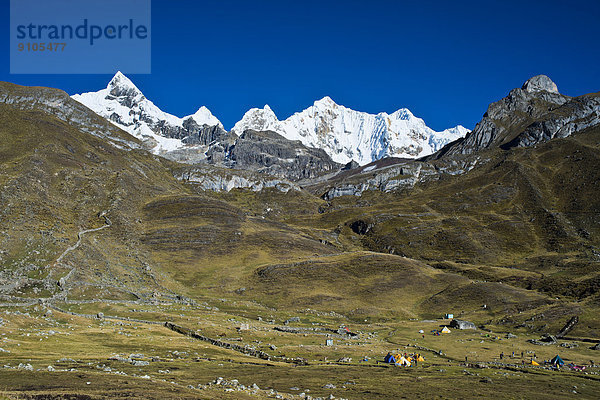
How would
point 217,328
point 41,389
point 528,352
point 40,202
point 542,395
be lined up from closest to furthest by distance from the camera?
point 41,389, point 542,395, point 528,352, point 217,328, point 40,202

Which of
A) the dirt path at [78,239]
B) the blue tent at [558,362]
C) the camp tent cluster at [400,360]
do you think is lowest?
the blue tent at [558,362]

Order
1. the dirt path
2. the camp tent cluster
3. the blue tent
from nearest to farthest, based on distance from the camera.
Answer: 1. the camp tent cluster
2. the blue tent
3. the dirt path

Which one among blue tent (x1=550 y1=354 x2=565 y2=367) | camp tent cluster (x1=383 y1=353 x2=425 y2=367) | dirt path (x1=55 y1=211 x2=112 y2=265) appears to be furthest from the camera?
dirt path (x1=55 y1=211 x2=112 y2=265)

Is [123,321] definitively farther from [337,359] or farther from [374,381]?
[374,381]

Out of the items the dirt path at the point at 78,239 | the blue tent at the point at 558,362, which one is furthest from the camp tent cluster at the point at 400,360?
the dirt path at the point at 78,239

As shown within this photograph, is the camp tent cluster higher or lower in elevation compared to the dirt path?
lower

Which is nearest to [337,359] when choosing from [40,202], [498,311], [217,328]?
[217,328]

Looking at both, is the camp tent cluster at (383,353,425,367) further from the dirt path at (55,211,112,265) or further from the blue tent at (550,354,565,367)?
the dirt path at (55,211,112,265)

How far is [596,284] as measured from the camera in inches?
5335

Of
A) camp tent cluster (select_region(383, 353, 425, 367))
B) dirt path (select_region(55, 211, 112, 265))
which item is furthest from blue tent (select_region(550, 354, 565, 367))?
dirt path (select_region(55, 211, 112, 265))

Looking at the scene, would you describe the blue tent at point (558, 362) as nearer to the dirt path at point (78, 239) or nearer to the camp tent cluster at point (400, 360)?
the camp tent cluster at point (400, 360)

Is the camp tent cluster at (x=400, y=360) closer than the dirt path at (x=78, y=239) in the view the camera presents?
Yes

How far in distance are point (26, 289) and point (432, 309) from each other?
396 feet

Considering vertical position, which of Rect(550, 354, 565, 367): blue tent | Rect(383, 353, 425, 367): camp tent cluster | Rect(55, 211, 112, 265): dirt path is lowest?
Rect(550, 354, 565, 367): blue tent
